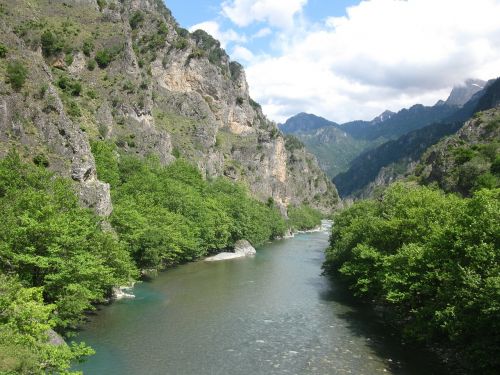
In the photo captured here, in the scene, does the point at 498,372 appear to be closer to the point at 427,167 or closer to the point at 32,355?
the point at 32,355

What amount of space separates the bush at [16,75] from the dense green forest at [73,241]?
1152 centimetres

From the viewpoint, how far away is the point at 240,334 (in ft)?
115

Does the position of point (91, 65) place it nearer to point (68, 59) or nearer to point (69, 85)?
point (68, 59)

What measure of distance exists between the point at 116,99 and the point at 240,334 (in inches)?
2924

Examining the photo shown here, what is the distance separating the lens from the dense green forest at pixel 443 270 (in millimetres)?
23312

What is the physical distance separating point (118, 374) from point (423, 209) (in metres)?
27.1

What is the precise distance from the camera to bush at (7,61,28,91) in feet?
160

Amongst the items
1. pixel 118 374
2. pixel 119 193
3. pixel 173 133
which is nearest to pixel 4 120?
pixel 119 193

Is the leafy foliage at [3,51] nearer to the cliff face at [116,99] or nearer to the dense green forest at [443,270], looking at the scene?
the cliff face at [116,99]

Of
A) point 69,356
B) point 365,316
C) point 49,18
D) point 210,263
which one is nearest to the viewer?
point 69,356

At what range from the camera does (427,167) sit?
274 feet

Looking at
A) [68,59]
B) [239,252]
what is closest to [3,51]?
[68,59]

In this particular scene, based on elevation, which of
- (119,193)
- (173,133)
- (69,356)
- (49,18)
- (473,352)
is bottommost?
(473,352)

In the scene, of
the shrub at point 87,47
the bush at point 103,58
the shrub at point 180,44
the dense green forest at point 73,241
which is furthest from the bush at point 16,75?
the shrub at point 180,44
